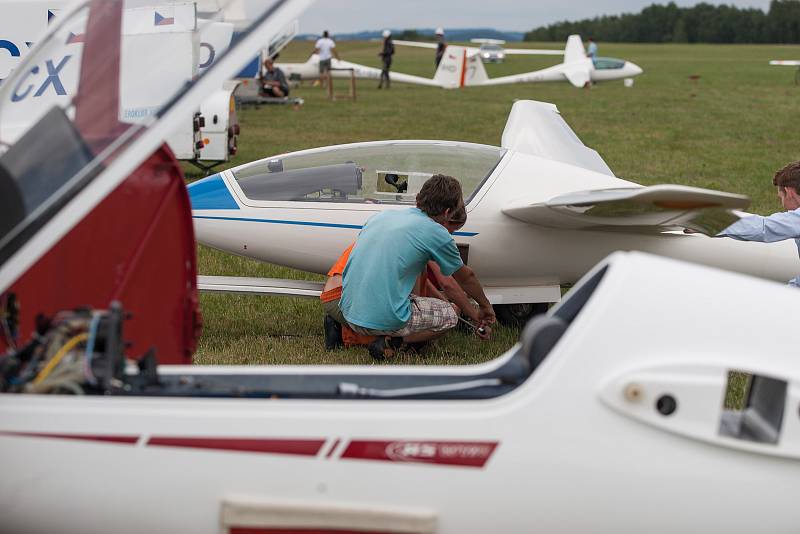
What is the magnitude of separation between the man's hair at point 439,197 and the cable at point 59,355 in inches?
118

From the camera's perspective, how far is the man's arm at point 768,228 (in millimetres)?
5402

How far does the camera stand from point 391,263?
557 centimetres

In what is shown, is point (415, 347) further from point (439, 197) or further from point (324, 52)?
point (324, 52)

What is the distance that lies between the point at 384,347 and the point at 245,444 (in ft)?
10.4

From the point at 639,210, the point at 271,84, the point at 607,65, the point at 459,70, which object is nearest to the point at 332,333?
the point at 639,210

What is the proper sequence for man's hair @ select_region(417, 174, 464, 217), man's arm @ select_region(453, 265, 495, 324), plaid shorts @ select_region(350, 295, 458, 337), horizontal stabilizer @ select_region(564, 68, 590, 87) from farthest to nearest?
horizontal stabilizer @ select_region(564, 68, 590, 87) → man's arm @ select_region(453, 265, 495, 324) → plaid shorts @ select_region(350, 295, 458, 337) → man's hair @ select_region(417, 174, 464, 217)

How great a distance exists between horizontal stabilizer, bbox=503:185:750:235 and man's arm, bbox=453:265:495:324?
614 millimetres

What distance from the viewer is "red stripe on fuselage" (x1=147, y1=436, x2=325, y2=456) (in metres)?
2.74

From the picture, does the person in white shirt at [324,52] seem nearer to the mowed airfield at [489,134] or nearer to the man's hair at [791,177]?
the mowed airfield at [489,134]

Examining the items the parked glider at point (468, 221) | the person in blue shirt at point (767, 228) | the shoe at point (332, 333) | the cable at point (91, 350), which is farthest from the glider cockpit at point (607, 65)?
the cable at point (91, 350)

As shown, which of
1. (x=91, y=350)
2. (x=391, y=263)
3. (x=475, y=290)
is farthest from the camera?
(x=475, y=290)

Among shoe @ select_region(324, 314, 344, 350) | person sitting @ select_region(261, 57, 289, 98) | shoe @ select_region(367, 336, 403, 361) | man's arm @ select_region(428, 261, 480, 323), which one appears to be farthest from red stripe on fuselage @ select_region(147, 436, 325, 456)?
person sitting @ select_region(261, 57, 289, 98)

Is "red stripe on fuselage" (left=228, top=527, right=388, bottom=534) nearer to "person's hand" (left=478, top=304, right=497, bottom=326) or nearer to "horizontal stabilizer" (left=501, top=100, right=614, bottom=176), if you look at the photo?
"person's hand" (left=478, top=304, right=497, bottom=326)

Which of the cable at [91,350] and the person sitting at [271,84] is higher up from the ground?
the cable at [91,350]
